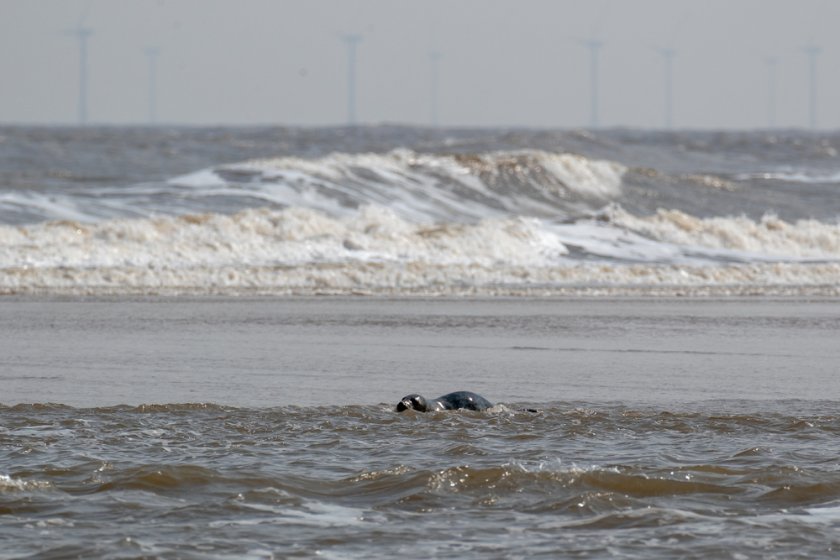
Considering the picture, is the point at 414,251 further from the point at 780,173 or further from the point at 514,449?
the point at 780,173

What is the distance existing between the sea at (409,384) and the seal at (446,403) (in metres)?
0.12

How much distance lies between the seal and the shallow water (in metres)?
0.09

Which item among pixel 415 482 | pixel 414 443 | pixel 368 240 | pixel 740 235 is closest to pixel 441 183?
pixel 740 235

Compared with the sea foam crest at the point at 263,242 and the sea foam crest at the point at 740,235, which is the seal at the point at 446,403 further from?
the sea foam crest at the point at 740,235

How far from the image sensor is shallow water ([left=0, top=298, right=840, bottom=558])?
203 inches

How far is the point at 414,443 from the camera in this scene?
679 centimetres

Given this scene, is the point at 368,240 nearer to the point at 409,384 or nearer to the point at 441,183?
the point at 441,183

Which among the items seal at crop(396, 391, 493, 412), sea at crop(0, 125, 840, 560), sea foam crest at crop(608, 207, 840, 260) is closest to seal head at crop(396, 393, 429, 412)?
seal at crop(396, 391, 493, 412)

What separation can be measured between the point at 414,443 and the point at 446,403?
952 mm

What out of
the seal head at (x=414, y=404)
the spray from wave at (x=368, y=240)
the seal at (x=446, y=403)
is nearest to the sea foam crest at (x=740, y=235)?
the spray from wave at (x=368, y=240)

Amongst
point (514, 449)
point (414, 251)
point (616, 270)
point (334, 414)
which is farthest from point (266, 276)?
point (514, 449)

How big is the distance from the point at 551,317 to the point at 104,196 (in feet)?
50.7

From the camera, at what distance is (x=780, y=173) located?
1469 inches

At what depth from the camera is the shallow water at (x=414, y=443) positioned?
16.9ft
